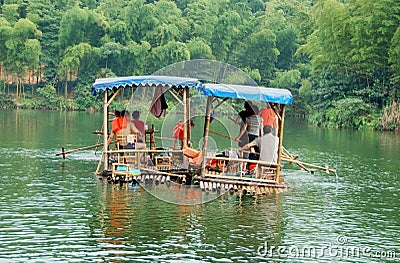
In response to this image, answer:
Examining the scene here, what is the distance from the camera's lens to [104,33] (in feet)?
194

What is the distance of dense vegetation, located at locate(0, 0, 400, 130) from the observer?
1663 inches

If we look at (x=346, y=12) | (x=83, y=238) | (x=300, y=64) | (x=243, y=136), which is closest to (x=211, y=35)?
(x=300, y=64)

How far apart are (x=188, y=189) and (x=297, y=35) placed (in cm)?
4930

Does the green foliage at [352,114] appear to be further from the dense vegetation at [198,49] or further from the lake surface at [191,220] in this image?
the lake surface at [191,220]

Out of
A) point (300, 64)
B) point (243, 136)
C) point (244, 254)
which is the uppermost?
point (300, 64)

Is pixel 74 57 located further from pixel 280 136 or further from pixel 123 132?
pixel 280 136

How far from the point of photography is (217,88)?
15492 millimetres

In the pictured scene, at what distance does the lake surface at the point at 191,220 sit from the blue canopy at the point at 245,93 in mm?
2177

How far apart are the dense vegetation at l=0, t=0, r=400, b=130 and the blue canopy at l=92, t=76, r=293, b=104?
25.4 metres

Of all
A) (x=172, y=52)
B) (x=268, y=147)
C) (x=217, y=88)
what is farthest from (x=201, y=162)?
(x=172, y=52)

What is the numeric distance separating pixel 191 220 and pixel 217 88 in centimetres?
351

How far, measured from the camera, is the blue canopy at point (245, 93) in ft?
50.6

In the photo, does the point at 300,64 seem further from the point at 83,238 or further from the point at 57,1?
the point at 83,238

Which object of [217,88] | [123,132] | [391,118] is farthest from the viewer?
[391,118]
